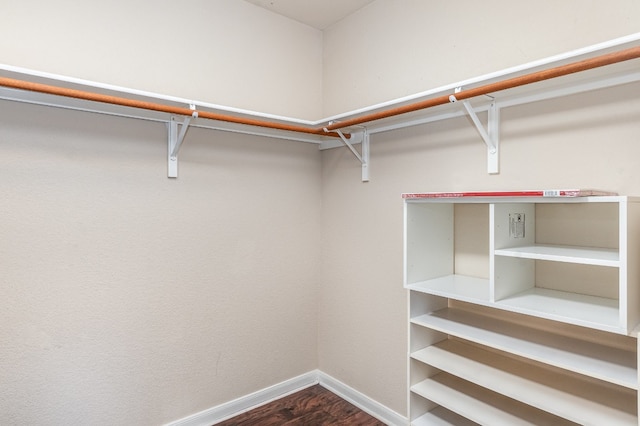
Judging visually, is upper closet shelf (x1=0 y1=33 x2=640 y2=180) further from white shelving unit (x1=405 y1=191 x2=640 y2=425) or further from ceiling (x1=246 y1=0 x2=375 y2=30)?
ceiling (x1=246 y1=0 x2=375 y2=30)

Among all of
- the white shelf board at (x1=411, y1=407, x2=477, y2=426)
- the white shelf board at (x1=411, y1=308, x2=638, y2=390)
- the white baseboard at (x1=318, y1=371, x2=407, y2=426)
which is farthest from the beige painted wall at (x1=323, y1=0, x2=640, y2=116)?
the white baseboard at (x1=318, y1=371, x2=407, y2=426)

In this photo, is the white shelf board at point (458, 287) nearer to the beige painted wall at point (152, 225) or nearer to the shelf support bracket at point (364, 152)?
the shelf support bracket at point (364, 152)

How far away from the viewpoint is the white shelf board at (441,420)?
1677 millimetres

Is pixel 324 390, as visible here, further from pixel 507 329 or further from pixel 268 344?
pixel 507 329

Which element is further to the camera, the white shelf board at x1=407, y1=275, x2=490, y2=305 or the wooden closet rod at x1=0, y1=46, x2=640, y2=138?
the white shelf board at x1=407, y1=275, x2=490, y2=305

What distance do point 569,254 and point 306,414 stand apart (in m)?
1.71

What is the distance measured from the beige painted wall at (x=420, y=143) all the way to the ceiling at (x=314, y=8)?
0.06 metres

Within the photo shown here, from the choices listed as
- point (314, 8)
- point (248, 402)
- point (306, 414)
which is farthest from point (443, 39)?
point (248, 402)

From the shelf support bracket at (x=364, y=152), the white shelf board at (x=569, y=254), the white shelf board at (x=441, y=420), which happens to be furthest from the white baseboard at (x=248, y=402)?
the white shelf board at (x=569, y=254)

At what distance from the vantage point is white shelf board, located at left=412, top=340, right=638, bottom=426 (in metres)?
1.23

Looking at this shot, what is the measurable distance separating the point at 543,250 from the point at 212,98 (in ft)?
5.91

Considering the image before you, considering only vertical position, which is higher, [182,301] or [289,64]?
[289,64]

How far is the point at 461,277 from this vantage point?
1.82m

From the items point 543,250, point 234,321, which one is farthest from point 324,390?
point 543,250
